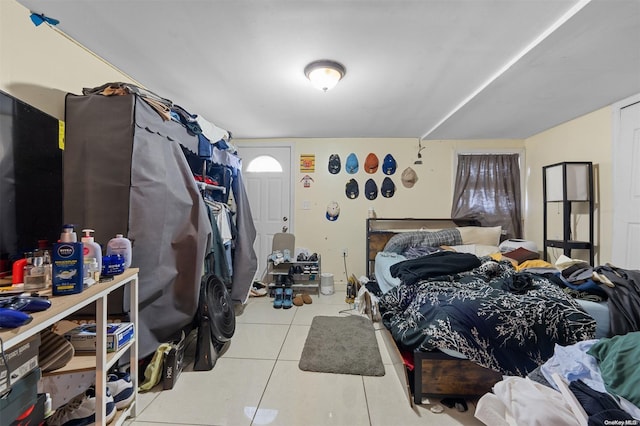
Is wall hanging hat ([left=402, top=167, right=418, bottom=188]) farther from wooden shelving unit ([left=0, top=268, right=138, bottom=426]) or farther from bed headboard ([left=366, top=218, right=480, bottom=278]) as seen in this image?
wooden shelving unit ([left=0, top=268, right=138, bottom=426])

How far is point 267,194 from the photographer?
13.0 ft

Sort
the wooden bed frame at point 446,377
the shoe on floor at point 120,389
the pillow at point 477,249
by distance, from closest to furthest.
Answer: the shoe on floor at point 120,389 < the wooden bed frame at point 446,377 < the pillow at point 477,249

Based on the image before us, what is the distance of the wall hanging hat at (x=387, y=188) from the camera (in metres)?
3.87

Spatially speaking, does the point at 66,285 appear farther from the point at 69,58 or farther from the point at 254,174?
the point at 254,174

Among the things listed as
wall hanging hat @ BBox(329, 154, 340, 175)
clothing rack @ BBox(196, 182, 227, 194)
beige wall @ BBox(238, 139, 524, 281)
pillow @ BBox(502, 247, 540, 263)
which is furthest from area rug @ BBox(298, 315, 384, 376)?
wall hanging hat @ BBox(329, 154, 340, 175)

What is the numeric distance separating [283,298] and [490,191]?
3290mm

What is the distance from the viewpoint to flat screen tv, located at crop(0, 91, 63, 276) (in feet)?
3.84

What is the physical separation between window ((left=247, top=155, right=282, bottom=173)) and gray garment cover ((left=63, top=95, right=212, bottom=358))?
2.20 metres

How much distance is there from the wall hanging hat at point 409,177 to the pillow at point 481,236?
37.0 inches

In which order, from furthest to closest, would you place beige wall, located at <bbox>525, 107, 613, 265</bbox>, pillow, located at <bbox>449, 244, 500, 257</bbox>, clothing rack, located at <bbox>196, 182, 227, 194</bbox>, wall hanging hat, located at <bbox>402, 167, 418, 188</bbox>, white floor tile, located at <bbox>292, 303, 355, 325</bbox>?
wall hanging hat, located at <bbox>402, 167, 418, 188</bbox> → pillow, located at <bbox>449, 244, 500, 257</bbox> → white floor tile, located at <bbox>292, 303, 355, 325</bbox> → beige wall, located at <bbox>525, 107, 613, 265</bbox> → clothing rack, located at <bbox>196, 182, 227, 194</bbox>

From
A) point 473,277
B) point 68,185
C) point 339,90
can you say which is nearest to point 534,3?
point 339,90

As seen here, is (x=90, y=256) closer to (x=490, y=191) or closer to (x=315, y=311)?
(x=315, y=311)

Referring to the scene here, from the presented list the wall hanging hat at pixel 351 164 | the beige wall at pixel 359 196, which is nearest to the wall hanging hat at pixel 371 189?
the beige wall at pixel 359 196

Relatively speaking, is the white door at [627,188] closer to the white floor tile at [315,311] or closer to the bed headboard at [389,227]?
the bed headboard at [389,227]
